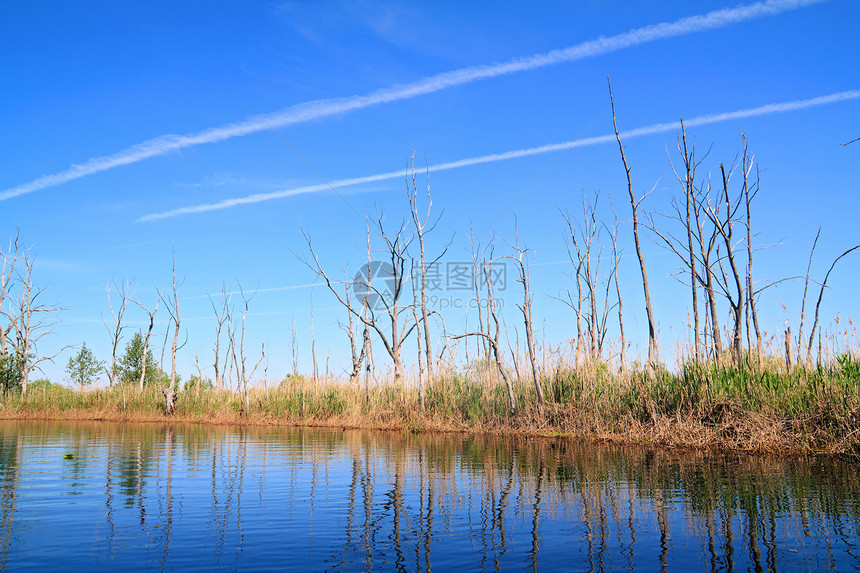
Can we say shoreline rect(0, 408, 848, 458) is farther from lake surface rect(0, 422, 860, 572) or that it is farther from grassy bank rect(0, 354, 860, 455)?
lake surface rect(0, 422, 860, 572)

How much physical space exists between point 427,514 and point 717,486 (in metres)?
3.23

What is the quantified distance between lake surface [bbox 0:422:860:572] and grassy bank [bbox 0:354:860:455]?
955 millimetres

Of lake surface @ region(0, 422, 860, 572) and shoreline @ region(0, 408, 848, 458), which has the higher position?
lake surface @ region(0, 422, 860, 572)

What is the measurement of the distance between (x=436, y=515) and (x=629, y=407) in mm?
8539

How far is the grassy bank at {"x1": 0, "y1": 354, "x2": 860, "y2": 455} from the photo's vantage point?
9156mm

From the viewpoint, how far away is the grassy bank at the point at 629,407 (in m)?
9.16

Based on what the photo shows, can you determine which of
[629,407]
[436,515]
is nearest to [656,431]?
[629,407]

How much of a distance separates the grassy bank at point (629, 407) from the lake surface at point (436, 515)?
96 centimetres

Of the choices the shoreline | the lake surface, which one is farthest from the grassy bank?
the lake surface

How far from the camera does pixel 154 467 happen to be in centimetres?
830

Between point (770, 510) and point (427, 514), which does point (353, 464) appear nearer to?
point (427, 514)

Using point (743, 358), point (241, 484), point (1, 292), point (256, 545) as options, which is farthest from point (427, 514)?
point (1, 292)

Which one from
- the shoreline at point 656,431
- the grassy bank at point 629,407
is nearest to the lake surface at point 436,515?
the shoreline at point 656,431

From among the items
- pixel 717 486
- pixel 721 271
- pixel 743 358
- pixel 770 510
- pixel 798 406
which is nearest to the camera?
pixel 770 510
